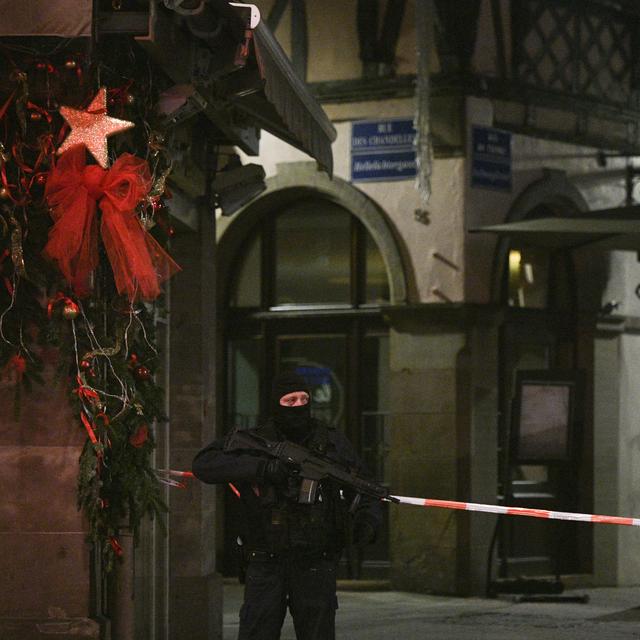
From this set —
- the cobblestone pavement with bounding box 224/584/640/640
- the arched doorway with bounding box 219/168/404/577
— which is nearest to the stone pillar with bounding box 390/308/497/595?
the cobblestone pavement with bounding box 224/584/640/640

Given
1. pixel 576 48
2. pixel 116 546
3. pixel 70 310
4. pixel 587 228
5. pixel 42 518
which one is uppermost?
pixel 576 48

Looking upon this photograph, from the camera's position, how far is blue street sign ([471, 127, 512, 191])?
47.5 ft

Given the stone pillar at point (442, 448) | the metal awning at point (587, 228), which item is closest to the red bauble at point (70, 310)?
the metal awning at point (587, 228)

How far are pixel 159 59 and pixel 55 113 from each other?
577 millimetres

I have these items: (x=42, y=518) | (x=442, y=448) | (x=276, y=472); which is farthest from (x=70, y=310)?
(x=442, y=448)

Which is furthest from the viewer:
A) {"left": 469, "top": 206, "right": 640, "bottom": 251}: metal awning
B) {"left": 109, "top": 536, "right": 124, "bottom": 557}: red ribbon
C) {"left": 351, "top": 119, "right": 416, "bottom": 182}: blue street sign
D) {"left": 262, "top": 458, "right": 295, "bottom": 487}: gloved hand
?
{"left": 351, "top": 119, "right": 416, "bottom": 182}: blue street sign

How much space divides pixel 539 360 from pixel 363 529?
8.46m

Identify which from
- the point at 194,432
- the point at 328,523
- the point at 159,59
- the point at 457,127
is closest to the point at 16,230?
the point at 159,59

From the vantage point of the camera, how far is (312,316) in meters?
15.4

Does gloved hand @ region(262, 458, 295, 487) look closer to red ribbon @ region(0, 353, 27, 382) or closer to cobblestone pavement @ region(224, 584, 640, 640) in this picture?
red ribbon @ region(0, 353, 27, 382)

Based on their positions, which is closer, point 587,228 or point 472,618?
point 472,618

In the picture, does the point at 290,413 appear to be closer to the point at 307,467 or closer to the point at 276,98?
the point at 307,467

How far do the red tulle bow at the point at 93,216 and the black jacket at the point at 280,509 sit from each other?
104cm

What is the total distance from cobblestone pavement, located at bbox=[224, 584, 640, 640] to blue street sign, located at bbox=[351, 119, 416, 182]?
3861 millimetres
